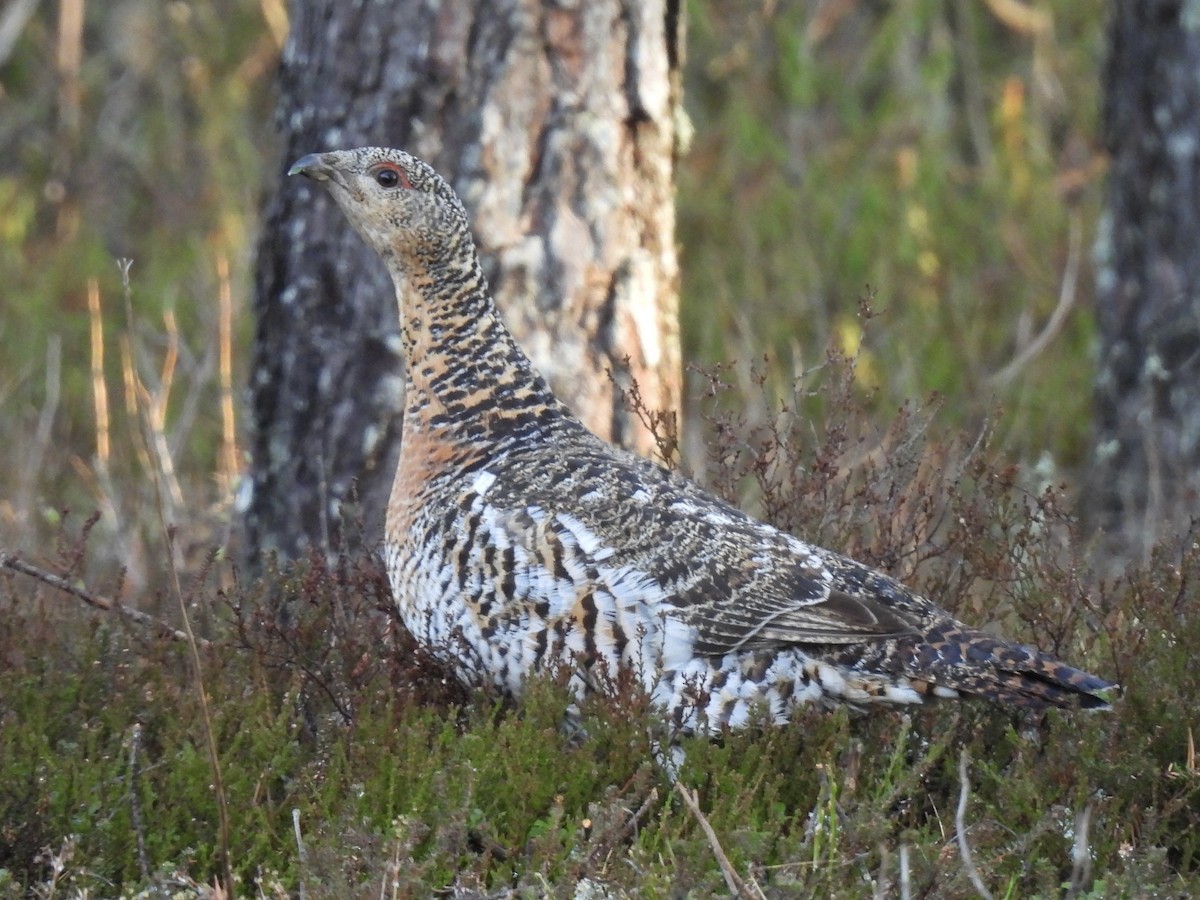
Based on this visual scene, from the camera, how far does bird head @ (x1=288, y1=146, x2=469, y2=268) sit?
4.85 meters

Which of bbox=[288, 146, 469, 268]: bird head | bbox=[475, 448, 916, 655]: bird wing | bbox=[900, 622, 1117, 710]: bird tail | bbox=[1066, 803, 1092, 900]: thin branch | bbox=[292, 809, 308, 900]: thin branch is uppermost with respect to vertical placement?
bbox=[288, 146, 469, 268]: bird head

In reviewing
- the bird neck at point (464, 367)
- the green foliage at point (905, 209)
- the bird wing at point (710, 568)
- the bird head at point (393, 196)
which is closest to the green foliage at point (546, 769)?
the bird wing at point (710, 568)

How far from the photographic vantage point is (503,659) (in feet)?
13.8

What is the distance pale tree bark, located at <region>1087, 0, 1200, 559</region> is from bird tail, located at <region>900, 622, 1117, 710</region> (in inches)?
134

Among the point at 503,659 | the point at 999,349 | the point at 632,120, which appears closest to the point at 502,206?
the point at 632,120

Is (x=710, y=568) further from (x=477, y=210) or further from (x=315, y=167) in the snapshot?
(x=477, y=210)

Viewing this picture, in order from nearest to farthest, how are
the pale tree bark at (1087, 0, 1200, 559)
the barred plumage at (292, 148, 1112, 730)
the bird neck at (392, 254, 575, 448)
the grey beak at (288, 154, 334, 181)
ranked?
the barred plumage at (292, 148, 1112, 730) → the bird neck at (392, 254, 575, 448) → the grey beak at (288, 154, 334, 181) → the pale tree bark at (1087, 0, 1200, 559)

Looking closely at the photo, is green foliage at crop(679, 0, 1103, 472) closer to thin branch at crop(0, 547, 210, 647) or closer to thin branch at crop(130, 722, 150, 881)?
thin branch at crop(0, 547, 210, 647)

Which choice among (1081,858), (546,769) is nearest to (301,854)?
(546,769)

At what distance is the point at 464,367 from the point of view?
480 centimetres

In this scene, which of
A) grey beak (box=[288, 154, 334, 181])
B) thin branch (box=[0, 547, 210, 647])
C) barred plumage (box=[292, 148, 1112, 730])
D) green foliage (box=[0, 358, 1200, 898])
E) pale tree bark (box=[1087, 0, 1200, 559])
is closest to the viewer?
green foliage (box=[0, 358, 1200, 898])

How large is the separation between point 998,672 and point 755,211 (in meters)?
7.44

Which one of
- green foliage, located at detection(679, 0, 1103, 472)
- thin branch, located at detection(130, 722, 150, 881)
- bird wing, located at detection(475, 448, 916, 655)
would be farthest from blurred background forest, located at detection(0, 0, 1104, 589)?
thin branch, located at detection(130, 722, 150, 881)

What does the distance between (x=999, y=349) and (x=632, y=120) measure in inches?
190
